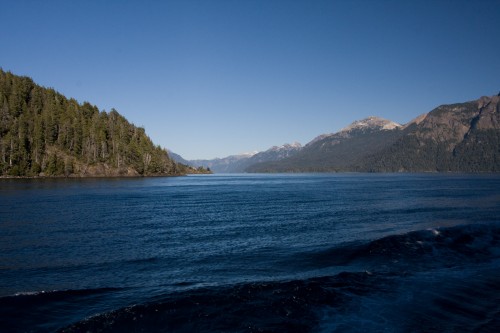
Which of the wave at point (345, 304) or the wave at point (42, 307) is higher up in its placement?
the wave at point (42, 307)

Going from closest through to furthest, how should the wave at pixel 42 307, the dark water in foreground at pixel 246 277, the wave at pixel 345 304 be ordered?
the wave at pixel 42 307, the wave at pixel 345 304, the dark water in foreground at pixel 246 277

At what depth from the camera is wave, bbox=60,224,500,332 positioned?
17914 millimetres

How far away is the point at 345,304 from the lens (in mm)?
20859

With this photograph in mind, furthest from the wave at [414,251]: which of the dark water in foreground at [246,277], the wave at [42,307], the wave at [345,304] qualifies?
the wave at [42,307]

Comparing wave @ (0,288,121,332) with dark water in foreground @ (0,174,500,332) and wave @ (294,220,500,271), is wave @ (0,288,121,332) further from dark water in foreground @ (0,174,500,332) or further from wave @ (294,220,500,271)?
wave @ (294,220,500,271)

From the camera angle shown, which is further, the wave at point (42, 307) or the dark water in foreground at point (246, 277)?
the dark water in foreground at point (246, 277)

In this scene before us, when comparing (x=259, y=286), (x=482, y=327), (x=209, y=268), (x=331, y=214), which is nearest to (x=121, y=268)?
(x=209, y=268)

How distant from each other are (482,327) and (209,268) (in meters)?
17.9

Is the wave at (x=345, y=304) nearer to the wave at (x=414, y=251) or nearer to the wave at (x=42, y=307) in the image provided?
the wave at (x=414, y=251)

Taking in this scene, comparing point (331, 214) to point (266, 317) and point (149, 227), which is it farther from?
point (266, 317)

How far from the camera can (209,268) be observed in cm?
2742

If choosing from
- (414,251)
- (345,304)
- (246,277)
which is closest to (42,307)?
(246,277)

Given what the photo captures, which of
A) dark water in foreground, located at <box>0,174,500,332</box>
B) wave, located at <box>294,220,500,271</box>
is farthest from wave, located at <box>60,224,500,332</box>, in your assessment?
wave, located at <box>294,220,500,271</box>

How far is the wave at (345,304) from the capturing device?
1791 centimetres
